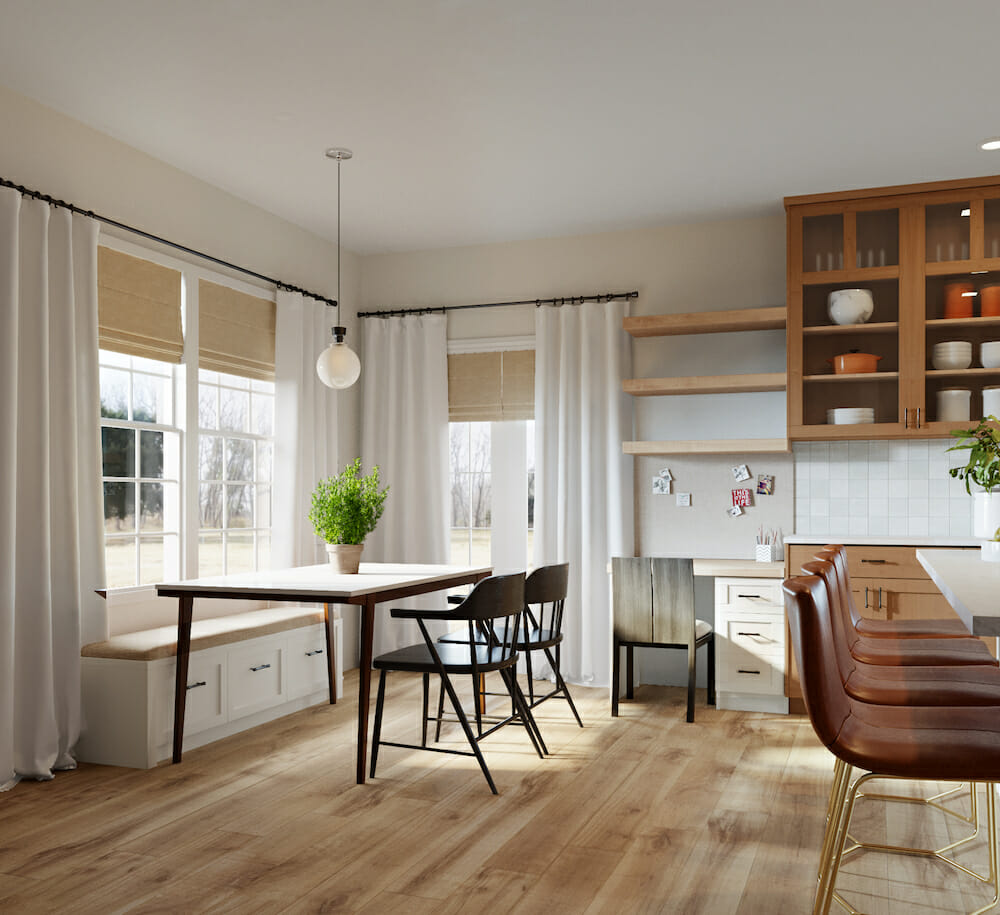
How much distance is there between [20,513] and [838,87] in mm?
3663

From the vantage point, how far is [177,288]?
15.4 ft

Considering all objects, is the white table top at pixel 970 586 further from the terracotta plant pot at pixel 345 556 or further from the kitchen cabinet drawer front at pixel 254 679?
the kitchen cabinet drawer front at pixel 254 679

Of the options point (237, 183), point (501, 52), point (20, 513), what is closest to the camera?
point (501, 52)

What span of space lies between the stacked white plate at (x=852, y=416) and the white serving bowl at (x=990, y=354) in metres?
0.59

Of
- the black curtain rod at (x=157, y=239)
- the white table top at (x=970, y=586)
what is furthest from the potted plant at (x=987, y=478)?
the black curtain rod at (x=157, y=239)

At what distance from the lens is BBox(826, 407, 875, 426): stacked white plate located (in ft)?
16.3

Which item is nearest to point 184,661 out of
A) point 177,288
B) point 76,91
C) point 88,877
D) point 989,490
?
point 88,877

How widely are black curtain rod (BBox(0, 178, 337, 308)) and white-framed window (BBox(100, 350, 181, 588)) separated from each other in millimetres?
583

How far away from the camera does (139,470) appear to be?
454 cm

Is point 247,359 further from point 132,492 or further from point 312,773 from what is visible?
point 312,773

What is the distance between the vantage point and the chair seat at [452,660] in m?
3.69

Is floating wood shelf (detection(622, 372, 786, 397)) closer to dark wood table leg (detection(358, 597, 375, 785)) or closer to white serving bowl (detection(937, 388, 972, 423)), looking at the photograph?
white serving bowl (detection(937, 388, 972, 423))

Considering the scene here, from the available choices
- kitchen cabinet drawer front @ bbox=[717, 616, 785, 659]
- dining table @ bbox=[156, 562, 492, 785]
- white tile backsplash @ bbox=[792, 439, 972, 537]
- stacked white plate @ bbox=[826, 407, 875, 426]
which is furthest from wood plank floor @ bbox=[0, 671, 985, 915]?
stacked white plate @ bbox=[826, 407, 875, 426]

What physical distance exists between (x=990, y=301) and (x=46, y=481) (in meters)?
4.53
